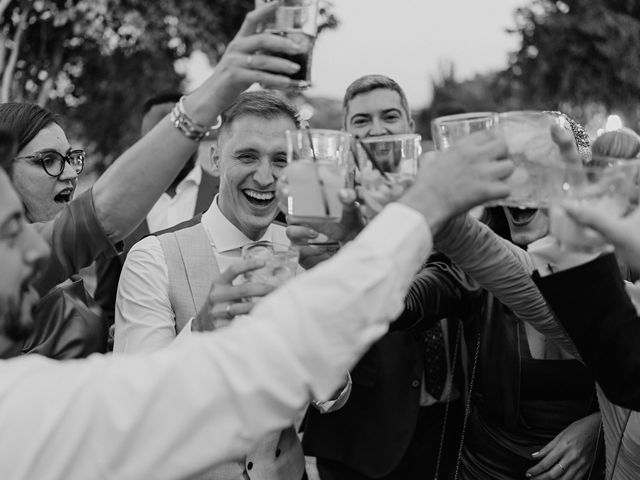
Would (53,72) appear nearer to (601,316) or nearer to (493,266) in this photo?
(493,266)

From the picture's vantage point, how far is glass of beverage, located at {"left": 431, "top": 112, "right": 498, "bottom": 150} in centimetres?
187

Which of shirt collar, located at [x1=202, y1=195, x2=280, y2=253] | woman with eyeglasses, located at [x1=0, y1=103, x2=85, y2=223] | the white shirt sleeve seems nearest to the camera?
the white shirt sleeve

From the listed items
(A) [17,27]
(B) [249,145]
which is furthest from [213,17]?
(B) [249,145]

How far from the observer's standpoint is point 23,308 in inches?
66.1

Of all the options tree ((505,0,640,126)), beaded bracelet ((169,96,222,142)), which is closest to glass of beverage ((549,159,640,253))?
beaded bracelet ((169,96,222,142))

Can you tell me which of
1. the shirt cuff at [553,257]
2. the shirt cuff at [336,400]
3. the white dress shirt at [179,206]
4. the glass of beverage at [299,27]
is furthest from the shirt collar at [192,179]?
the shirt cuff at [553,257]

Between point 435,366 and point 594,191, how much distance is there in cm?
206

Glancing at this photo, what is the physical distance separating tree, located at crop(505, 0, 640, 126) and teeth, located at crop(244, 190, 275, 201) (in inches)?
907

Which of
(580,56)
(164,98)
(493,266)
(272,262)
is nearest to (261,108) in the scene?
(272,262)

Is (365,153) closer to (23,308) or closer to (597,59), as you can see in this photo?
(23,308)

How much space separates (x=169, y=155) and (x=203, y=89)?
194 millimetres

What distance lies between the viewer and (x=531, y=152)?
5.86 ft

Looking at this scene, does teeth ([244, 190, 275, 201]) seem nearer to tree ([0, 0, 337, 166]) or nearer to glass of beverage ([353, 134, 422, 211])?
glass of beverage ([353, 134, 422, 211])

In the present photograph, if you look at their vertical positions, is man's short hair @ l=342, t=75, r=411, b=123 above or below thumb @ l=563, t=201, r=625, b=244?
below
